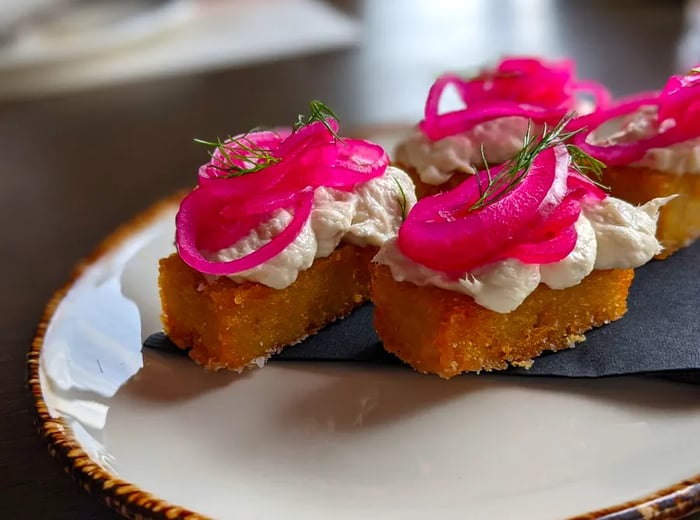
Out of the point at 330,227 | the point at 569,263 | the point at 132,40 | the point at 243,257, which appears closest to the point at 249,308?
the point at 243,257

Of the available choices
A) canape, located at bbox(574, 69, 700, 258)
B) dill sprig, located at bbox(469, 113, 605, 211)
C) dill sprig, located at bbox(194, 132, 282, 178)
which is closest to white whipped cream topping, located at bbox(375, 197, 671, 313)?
dill sprig, located at bbox(469, 113, 605, 211)

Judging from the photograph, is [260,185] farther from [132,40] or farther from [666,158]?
[132,40]

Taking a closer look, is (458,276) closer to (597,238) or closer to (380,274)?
(380,274)

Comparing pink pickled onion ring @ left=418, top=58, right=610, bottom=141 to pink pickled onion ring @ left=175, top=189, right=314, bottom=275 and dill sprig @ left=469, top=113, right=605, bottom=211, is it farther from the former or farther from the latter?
pink pickled onion ring @ left=175, top=189, right=314, bottom=275

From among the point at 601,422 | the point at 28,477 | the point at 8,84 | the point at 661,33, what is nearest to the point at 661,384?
the point at 601,422

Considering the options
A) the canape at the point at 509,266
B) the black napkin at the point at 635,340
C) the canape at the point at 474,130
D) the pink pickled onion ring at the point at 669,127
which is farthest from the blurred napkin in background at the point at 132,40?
the canape at the point at 509,266

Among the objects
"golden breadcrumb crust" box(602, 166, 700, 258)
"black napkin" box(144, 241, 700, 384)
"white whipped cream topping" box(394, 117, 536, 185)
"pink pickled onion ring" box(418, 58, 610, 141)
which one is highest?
"pink pickled onion ring" box(418, 58, 610, 141)
